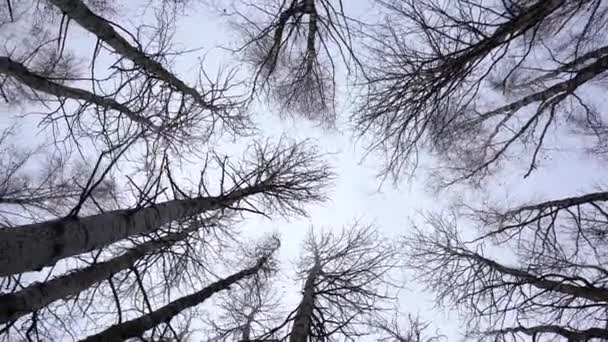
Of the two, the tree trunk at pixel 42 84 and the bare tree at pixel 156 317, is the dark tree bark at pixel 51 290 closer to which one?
the bare tree at pixel 156 317

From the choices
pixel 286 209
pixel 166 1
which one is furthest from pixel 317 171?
pixel 166 1

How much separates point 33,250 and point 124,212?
3.00 ft

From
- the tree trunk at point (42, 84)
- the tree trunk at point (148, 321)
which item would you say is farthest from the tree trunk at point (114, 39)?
the tree trunk at point (148, 321)

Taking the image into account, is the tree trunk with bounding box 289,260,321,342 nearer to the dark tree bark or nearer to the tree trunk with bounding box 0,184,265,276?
the dark tree bark

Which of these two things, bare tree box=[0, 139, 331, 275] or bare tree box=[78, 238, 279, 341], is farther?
bare tree box=[78, 238, 279, 341]

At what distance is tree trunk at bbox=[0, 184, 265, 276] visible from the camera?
183cm

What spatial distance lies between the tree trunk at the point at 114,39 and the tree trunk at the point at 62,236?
1.94 m

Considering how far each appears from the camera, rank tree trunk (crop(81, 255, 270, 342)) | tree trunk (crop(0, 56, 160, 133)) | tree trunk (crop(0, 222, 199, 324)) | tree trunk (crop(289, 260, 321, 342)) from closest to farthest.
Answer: tree trunk (crop(0, 222, 199, 324)) < tree trunk (crop(81, 255, 270, 342)) < tree trunk (crop(289, 260, 321, 342)) < tree trunk (crop(0, 56, 160, 133))

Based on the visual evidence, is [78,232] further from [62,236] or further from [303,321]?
[303,321]

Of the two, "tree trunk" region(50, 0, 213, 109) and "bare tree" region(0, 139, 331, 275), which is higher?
"tree trunk" region(50, 0, 213, 109)

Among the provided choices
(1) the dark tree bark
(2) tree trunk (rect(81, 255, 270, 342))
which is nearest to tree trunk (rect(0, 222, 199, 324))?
(1) the dark tree bark

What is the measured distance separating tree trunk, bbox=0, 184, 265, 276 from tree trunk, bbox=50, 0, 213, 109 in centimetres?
194

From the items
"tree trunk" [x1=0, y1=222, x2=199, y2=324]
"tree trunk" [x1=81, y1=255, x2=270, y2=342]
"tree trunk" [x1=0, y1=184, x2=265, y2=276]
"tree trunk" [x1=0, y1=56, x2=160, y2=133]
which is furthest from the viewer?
"tree trunk" [x1=0, y1=56, x2=160, y2=133]

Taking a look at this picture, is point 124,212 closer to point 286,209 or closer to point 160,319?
point 160,319
